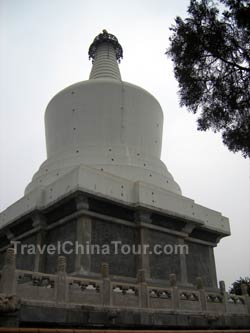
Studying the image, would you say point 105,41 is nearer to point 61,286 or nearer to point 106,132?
point 106,132

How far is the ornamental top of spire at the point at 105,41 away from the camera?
23.4 meters

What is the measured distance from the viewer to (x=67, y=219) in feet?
46.5

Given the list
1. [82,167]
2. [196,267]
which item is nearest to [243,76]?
[82,167]

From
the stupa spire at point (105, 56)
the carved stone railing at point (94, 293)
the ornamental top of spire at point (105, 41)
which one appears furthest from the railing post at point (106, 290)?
the ornamental top of spire at point (105, 41)

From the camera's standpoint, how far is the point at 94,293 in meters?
9.84

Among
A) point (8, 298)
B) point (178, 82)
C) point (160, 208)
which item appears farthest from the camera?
point (160, 208)

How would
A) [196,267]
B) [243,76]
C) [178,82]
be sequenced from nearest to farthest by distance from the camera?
1. [243,76]
2. [178,82]
3. [196,267]

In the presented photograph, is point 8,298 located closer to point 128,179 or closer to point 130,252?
point 130,252

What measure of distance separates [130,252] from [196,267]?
12.1 ft

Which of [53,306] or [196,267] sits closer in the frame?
[53,306]

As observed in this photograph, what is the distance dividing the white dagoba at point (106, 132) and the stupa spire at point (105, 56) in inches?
52.6

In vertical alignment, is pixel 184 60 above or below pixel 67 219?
above

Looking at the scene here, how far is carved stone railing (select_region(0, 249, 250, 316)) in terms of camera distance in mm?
8531

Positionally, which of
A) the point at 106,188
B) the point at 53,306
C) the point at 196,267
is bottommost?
the point at 53,306
